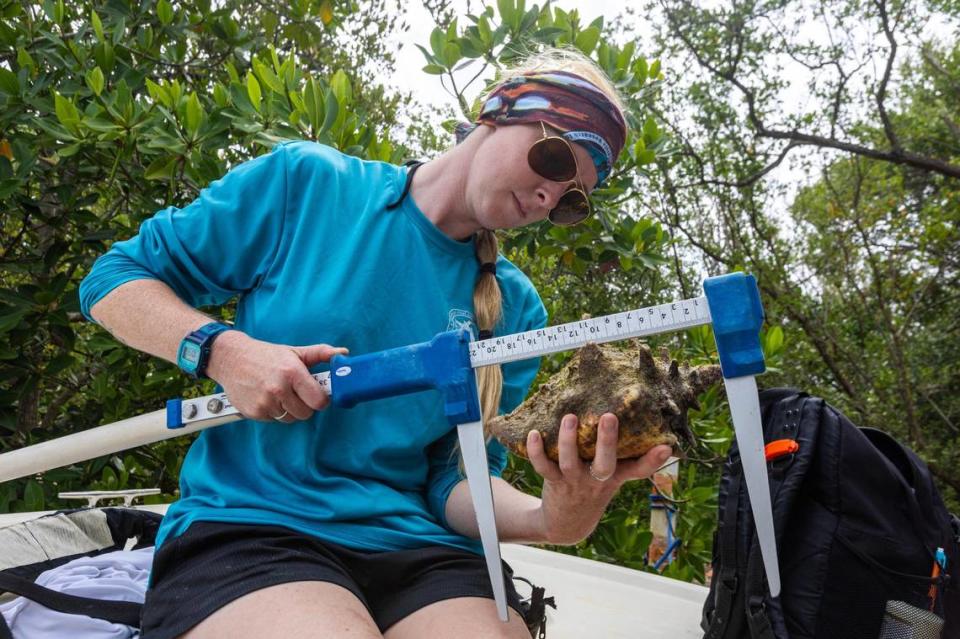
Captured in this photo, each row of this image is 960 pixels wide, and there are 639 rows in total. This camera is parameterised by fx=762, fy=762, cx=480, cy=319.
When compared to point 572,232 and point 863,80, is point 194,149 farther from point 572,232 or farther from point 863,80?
point 863,80

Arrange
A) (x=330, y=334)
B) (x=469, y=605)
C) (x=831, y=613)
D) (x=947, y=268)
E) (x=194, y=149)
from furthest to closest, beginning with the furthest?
(x=947, y=268) → (x=194, y=149) → (x=831, y=613) → (x=330, y=334) → (x=469, y=605)

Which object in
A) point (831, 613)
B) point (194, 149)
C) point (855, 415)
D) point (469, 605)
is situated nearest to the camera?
point (469, 605)

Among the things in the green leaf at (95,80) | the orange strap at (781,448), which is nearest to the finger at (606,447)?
the orange strap at (781,448)

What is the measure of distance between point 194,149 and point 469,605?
2.02m

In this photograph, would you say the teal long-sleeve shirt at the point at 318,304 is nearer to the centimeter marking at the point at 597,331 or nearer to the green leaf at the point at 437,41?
the centimeter marking at the point at 597,331

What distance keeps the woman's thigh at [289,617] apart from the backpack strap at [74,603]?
35cm

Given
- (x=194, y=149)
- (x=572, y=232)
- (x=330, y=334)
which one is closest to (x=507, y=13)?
(x=572, y=232)

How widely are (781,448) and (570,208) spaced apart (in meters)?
0.79

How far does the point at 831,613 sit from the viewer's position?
5.69ft

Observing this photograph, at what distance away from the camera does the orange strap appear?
1843 mm

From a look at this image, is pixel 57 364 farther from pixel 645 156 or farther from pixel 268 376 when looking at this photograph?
pixel 645 156

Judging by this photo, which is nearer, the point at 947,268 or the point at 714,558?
the point at 714,558

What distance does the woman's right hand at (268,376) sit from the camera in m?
1.37

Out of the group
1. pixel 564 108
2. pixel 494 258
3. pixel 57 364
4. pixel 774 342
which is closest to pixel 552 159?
pixel 564 108
